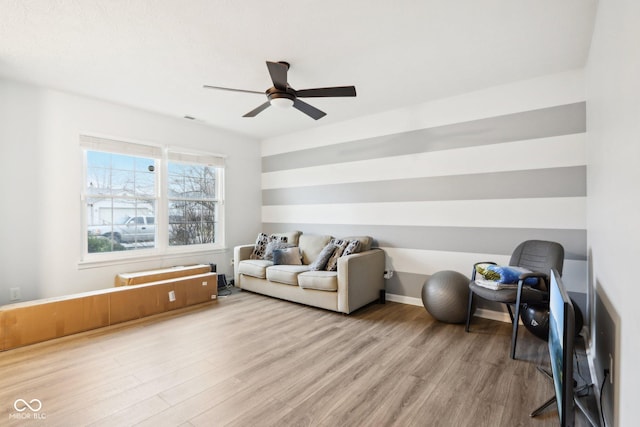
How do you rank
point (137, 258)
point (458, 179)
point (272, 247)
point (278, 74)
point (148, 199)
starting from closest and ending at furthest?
point (278, 74)
point (458, 179)
point (137, 258)
point (148, 199)
point (272, 247)

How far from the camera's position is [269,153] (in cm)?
566

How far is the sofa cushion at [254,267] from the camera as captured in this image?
14.2 ft

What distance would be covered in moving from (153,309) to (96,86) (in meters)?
2.68

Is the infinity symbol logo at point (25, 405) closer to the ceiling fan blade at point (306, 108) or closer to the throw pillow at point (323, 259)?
the throw pillow at point (323, 259)

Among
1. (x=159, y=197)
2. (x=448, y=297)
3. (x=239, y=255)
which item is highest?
(x=159, y=197)

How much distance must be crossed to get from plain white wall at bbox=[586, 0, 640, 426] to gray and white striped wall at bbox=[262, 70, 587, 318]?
3.54 ft

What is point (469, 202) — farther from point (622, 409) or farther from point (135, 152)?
point (135, 152)

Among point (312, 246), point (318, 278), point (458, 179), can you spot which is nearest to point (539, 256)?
point (458, 179)

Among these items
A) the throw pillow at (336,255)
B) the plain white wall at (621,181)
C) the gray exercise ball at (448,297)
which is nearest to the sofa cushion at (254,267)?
the throw pillow at (336,255)

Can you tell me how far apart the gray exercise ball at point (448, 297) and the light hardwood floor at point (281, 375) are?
13 cm

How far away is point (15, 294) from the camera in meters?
3.22

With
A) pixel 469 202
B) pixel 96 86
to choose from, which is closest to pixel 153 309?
pixel 96 86

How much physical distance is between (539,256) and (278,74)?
293cm

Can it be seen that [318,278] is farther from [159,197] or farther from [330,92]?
[159,197]
